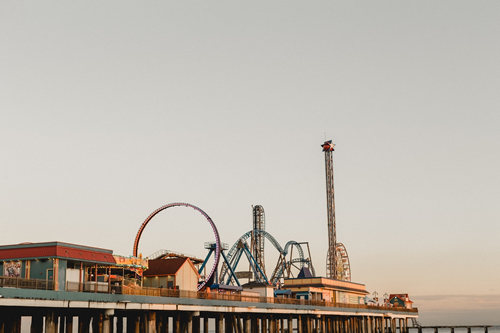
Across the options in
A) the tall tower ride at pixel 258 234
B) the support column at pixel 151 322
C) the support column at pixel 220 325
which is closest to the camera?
the support column at pixel 151 322

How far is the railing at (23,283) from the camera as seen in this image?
43844 mm

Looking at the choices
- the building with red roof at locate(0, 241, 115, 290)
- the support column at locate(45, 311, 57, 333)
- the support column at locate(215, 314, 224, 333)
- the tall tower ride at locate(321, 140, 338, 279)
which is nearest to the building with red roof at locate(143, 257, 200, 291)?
the support column at locate(215, 314, 224, 333)

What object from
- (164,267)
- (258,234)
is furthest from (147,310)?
(258,234)

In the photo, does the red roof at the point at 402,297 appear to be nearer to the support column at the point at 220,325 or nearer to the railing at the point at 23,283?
the support column at the point at 220,325

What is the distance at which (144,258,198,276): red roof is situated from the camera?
71.8 m

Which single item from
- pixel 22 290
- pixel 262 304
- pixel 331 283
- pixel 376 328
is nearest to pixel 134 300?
pixel 22 290

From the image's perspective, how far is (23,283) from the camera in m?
45.2

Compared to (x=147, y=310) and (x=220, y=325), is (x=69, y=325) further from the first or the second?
(x=220, y=325)

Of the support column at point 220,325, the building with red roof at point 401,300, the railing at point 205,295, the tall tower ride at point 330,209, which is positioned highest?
the tall tower ride at point 330,209

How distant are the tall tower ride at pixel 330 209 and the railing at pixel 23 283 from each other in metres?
102

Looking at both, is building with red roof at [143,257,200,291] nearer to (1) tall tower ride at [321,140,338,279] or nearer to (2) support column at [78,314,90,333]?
(2) support column at [78,314,90,333]

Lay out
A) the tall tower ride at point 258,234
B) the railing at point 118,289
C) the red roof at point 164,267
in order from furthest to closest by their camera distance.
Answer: the tall tower ride at point 258,234 < the red roof at point 164,267 < the railing at point 118,289

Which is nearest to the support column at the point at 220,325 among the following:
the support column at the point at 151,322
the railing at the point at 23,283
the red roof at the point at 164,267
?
the red roof at the point at 164,267

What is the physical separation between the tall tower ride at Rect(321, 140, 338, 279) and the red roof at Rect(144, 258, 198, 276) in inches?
3006
